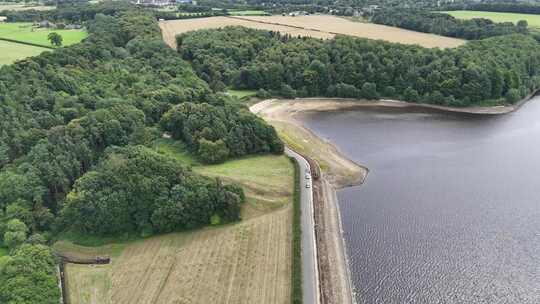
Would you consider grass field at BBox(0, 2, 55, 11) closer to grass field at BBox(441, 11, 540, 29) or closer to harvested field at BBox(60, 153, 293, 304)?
harvested field at BBox(60, 153, 293, 304)

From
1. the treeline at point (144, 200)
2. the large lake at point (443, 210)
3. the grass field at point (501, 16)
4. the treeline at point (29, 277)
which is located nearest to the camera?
the treeline at point (29, 277)

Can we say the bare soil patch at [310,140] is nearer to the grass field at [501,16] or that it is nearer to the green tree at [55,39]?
the green tree at [55,39]

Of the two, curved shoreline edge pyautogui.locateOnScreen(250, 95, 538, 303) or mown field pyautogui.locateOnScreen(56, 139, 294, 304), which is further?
curved shoreline edge pyautogui.locateOnScreen(250, 95, 538, 303)

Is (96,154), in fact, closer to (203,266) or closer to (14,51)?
(203,266)

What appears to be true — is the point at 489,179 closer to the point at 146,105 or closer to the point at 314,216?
the point at 314,216

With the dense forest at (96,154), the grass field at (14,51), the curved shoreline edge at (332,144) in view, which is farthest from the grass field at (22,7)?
the curved shoreline edge at (332,144)

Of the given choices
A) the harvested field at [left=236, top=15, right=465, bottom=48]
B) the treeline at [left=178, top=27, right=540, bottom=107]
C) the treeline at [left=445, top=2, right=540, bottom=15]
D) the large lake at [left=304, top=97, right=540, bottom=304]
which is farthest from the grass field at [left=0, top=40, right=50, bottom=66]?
the treeline at [left=445, top=2, right=540, bottom=15]
